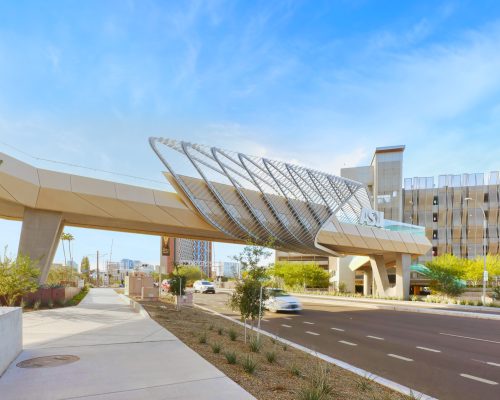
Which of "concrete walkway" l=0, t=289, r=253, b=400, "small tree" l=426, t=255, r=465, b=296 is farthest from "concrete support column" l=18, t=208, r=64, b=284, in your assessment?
"small tree" l=426, t=255, r=465, b=296

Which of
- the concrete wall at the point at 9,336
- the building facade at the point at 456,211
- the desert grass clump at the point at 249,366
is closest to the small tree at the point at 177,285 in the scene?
the concrete wall at the point at 9,336

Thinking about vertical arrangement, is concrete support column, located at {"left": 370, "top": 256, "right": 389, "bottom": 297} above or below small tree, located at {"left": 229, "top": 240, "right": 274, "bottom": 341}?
below

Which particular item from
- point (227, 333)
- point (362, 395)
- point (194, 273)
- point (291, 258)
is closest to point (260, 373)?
point (362, 395)

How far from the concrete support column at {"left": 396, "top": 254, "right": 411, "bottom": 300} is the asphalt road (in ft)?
86.2

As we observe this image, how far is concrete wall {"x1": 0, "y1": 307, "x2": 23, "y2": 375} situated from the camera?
676cm

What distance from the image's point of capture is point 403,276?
44.5 m

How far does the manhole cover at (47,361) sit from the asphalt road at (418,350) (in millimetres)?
6414

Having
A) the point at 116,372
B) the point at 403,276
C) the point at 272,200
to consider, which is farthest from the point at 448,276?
the point at 116,372

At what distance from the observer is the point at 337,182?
3866 cm

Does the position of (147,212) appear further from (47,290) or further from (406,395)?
(406,395)

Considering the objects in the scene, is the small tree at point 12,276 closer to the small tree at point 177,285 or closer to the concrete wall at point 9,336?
the concrete wall at point 9,336

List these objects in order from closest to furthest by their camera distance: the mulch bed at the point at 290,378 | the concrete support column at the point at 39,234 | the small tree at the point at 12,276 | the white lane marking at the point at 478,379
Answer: the mulch bed at the point at 290,378 → the white lane marking at the point at 478,379 → the small tree at the point at 12,276 → the concrete support column at the point at 39,234

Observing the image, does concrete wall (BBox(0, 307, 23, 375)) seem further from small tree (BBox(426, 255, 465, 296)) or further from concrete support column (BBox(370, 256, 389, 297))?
concrete support column (BBox(370, 256, 389, 297))

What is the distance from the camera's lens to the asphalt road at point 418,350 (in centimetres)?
795
